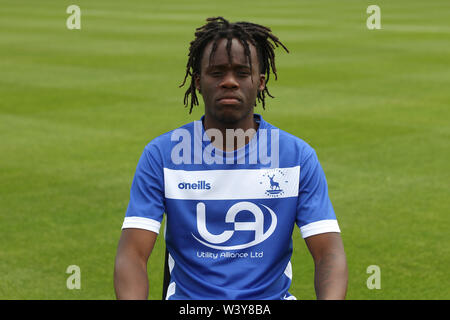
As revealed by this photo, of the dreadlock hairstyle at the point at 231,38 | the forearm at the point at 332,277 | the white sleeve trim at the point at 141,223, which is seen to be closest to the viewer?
the forearm at the point at 332,277

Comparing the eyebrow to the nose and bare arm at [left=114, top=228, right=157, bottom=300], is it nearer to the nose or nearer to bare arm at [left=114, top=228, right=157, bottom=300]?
the nose

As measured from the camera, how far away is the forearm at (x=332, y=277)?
10.3 ft

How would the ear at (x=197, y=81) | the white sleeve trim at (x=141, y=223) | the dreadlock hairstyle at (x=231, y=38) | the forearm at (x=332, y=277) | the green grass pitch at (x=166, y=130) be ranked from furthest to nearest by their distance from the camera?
1. the green grass pitch at (x=166, y=130)
2. the ear at (x=197, y=81)
3. the dreadlock hairstyle at (x=231, y=38)
4. the white sleeve trim at (x=141, y=223)
5. the forearm at (x=332, y=277)

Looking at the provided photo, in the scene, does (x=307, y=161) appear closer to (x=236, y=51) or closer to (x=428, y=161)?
(x=236, y=51)

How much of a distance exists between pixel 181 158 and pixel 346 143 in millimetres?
7392

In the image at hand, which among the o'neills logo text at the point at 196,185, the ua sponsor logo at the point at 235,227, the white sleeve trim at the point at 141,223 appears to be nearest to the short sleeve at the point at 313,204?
the ua sponsor logo at the point at 235,227

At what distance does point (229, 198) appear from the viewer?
11.1ft

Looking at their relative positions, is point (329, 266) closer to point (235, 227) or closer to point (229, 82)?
point (235, 227)

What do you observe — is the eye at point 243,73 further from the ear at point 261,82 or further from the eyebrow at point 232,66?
the ear at point 261,82

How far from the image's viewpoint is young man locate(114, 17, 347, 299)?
131 inches

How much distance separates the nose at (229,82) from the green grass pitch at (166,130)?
2909mm
